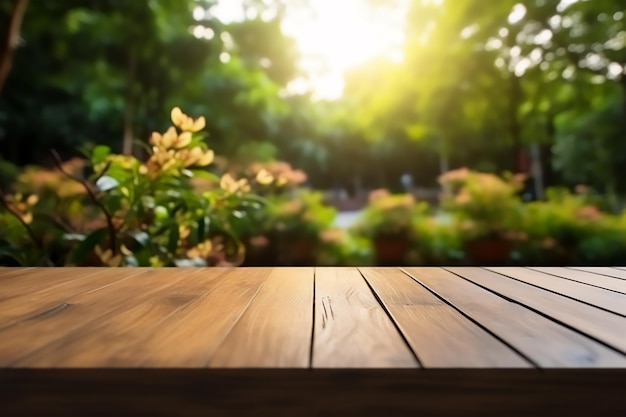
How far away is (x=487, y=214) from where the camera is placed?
4934mm

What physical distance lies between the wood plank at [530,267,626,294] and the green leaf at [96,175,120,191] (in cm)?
124

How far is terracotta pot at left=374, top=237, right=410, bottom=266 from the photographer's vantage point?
489 cm

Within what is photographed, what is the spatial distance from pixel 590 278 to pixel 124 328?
104cm

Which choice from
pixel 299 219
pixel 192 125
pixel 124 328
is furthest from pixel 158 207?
pixel 299 219

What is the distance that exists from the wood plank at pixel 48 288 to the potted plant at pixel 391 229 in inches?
138

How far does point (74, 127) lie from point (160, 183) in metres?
9.25

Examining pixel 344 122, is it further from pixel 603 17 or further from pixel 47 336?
pixel 47 336

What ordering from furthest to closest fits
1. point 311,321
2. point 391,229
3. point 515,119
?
point 515,119 → point 391,229 → point 311,321

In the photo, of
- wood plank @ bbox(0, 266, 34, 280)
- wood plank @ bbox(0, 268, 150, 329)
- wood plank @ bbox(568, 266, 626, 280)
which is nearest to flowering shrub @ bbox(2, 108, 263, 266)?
wood plank @ bbox(0, 266, 34, 280)

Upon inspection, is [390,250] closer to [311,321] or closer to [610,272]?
[610,272]
